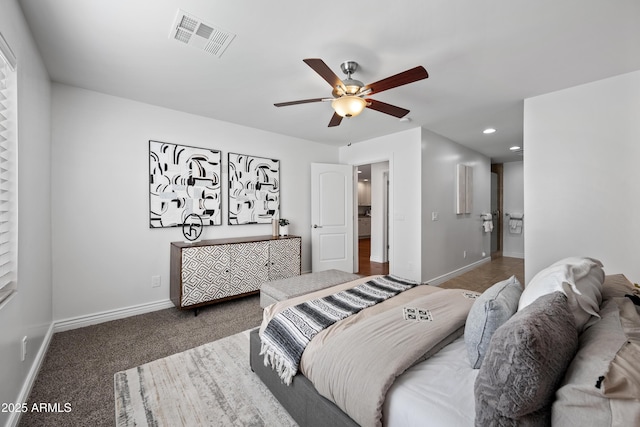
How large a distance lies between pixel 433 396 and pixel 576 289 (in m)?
0.74

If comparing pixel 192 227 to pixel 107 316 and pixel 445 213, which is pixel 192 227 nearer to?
pixel 107 316

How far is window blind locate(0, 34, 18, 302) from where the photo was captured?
4.77ft

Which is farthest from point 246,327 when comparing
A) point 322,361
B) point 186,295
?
point 322,361

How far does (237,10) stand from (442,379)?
229 centimetres

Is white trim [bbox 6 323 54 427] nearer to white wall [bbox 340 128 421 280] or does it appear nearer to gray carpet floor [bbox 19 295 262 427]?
gray carpet floor [bbox 19 295 262 427]

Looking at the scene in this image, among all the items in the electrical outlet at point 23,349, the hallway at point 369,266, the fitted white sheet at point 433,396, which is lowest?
the hallway at point 369,266

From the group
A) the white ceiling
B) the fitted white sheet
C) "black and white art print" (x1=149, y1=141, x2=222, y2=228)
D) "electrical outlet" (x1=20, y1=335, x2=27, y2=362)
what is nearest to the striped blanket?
the fitted white sheet

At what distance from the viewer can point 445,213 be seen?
4.45m

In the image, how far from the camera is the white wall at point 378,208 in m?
6.09

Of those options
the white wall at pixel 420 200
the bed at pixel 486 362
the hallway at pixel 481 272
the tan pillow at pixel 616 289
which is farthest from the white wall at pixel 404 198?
the tan pillow at pixel 616 289

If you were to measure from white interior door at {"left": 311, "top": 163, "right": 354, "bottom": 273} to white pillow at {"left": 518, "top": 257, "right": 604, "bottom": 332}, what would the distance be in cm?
343

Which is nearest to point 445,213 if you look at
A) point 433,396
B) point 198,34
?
point 433,396

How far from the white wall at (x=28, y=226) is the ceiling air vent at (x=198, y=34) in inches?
33.2

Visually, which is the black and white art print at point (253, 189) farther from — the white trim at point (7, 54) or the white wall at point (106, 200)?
the white trim at point (7, 54)
